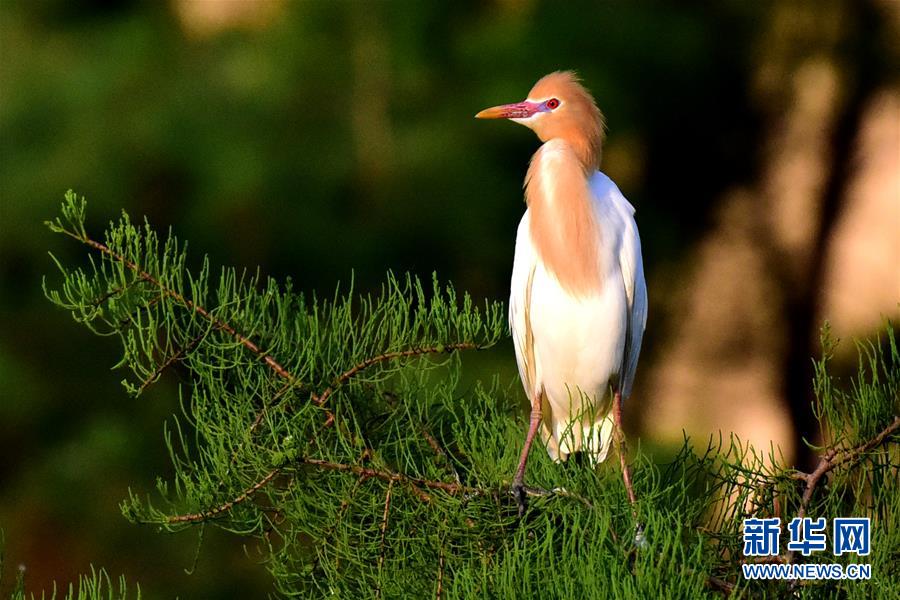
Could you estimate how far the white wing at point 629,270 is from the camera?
1.35m

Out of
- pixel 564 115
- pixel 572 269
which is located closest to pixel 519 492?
pixel 572 269

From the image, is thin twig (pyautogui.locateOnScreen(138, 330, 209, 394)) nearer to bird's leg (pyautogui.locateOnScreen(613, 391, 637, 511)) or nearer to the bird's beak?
bird's leg (pyautogui.locateOnScreen(613, 391, 637, 511))

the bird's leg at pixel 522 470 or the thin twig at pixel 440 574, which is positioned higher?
the bird's leg at pixel 522 470

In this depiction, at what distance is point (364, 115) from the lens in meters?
2.38

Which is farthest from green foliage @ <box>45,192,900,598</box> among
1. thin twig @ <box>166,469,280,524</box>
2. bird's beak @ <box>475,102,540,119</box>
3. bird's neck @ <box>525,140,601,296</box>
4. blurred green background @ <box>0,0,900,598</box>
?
blurred green background @ <box>0,0,900,598</box>

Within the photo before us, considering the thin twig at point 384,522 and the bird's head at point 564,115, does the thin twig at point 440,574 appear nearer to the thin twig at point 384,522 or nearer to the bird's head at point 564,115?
the thin twig at point 384,522

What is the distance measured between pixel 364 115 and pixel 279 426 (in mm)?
1575

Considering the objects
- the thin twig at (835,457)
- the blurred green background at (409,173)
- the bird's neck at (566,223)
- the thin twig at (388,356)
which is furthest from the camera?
the blurred green background at (409,173)

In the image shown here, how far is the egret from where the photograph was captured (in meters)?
1.32

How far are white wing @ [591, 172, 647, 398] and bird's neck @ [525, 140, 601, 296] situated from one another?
0.15ft

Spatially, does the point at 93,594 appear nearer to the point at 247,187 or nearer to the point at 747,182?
the point at 247,187

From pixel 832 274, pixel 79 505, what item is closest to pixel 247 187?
pixel 79 505

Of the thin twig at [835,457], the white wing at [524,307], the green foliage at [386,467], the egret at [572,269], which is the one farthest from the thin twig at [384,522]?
the white wing at [524,307]

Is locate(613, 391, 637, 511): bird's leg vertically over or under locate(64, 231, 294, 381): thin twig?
under
